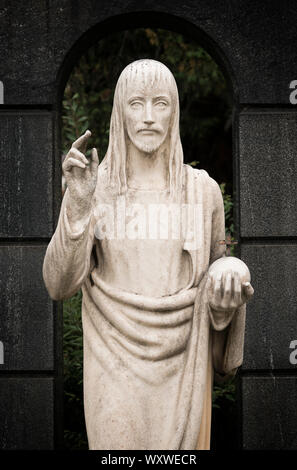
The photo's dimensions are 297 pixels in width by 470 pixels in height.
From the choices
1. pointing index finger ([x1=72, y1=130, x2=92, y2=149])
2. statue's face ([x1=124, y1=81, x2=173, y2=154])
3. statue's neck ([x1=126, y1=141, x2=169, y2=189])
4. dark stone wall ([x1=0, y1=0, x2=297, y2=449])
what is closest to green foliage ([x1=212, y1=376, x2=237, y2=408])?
dark stone wall ([x1=0, y1=0, x2=297, y2=449])

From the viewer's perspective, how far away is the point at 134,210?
5102 mm

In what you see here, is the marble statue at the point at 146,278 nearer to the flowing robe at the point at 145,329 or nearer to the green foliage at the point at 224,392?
the flowing robe at the point at 145,329

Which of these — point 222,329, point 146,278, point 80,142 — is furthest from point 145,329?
point 80,142

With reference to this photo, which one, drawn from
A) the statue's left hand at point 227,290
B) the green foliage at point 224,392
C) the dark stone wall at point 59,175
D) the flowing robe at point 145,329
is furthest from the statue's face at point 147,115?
the green foliage at point 224,392

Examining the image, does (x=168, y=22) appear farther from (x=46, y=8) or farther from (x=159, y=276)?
(x=159, y=276)

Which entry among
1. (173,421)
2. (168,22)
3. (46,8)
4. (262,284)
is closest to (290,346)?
(262,284)

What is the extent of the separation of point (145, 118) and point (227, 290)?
102cm

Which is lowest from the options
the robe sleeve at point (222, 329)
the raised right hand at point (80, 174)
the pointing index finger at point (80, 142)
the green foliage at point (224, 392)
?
the green foliage at point (224, 392)

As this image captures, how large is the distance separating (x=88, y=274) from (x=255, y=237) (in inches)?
84.0

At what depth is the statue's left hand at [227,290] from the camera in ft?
15.6

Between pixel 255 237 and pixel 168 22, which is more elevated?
pixel 168 22

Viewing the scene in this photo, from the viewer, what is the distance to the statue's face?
16.4 feet

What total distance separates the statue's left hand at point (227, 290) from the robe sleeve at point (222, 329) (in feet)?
0.52

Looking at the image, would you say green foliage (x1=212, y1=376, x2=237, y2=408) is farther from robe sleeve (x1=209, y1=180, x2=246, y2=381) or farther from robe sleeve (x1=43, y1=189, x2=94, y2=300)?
robe sleeve (x1=43, y1=189, x2=94, y2=300)
